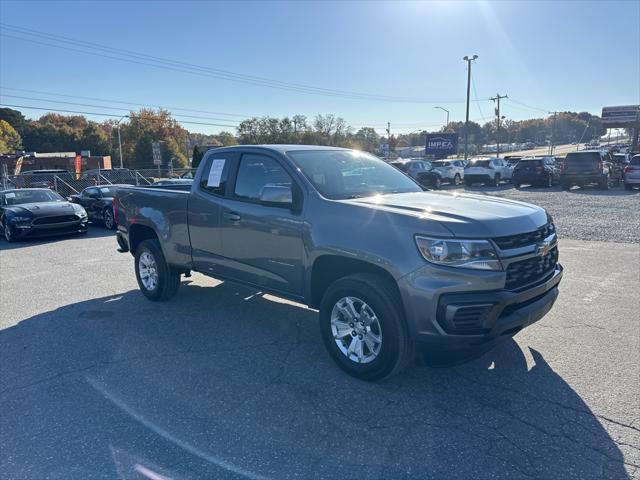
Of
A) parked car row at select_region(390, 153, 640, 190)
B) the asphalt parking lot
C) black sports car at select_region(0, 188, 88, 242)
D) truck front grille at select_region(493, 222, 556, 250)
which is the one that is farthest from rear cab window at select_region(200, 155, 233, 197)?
parked car row at select_region(390, 153, 640, 190)

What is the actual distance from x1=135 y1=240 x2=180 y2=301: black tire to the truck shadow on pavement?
44.1 inches

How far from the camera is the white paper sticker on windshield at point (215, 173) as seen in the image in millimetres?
5189

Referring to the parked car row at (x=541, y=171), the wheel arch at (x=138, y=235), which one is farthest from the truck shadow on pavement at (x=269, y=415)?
the parked car row at (x=541, y=171)

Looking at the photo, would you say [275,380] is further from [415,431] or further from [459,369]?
[459,369]

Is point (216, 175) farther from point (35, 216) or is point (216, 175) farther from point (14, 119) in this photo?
point (14, 119)

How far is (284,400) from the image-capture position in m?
3.64

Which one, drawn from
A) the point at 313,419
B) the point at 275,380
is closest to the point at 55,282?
the point at 275,380

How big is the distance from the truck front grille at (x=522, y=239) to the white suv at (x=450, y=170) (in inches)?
1046

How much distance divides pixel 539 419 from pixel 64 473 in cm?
312

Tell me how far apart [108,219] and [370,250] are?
13001 millimetres

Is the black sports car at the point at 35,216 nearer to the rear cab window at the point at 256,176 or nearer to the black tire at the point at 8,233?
the black tire at the point at 8,233

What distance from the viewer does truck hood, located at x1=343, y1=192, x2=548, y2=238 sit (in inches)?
131

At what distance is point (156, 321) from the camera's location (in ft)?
18.1

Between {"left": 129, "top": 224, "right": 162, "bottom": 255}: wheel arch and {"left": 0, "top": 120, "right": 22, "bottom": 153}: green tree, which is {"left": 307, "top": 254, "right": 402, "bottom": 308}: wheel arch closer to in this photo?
{"left": 129, "top": 224, "right": 162, "bottom": 255}: wheel arch
